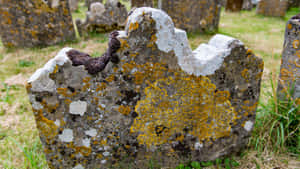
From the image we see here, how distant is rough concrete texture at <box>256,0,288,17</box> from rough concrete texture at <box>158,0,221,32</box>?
5.26 m

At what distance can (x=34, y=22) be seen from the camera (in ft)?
16.9

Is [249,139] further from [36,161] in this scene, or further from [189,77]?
[36,161]

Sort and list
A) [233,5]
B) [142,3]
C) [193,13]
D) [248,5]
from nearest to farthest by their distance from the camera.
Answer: [193,13] → [142,3] → [233,5] → [248,5]

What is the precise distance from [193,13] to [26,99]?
4.75m

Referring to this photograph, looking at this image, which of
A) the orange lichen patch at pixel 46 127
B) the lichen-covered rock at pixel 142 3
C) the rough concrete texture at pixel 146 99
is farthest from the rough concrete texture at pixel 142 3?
the orange lichen patch at pixel 46 127

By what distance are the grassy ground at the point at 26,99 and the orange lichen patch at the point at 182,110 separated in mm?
484

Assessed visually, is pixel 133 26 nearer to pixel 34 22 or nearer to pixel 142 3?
pixel 34 22

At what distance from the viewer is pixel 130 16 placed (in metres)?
1.85

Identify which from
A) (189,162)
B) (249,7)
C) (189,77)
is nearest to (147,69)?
(189,77)

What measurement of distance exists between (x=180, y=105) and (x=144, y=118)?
14.0 inches

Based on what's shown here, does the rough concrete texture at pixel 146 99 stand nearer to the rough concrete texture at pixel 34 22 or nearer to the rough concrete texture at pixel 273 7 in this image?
the rough concrete texture at pixel 34 22

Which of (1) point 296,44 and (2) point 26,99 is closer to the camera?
(1) point 296,44

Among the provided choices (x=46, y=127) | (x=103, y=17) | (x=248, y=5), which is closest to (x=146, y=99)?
(x=46, y=127)

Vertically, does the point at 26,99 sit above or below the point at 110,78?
below
